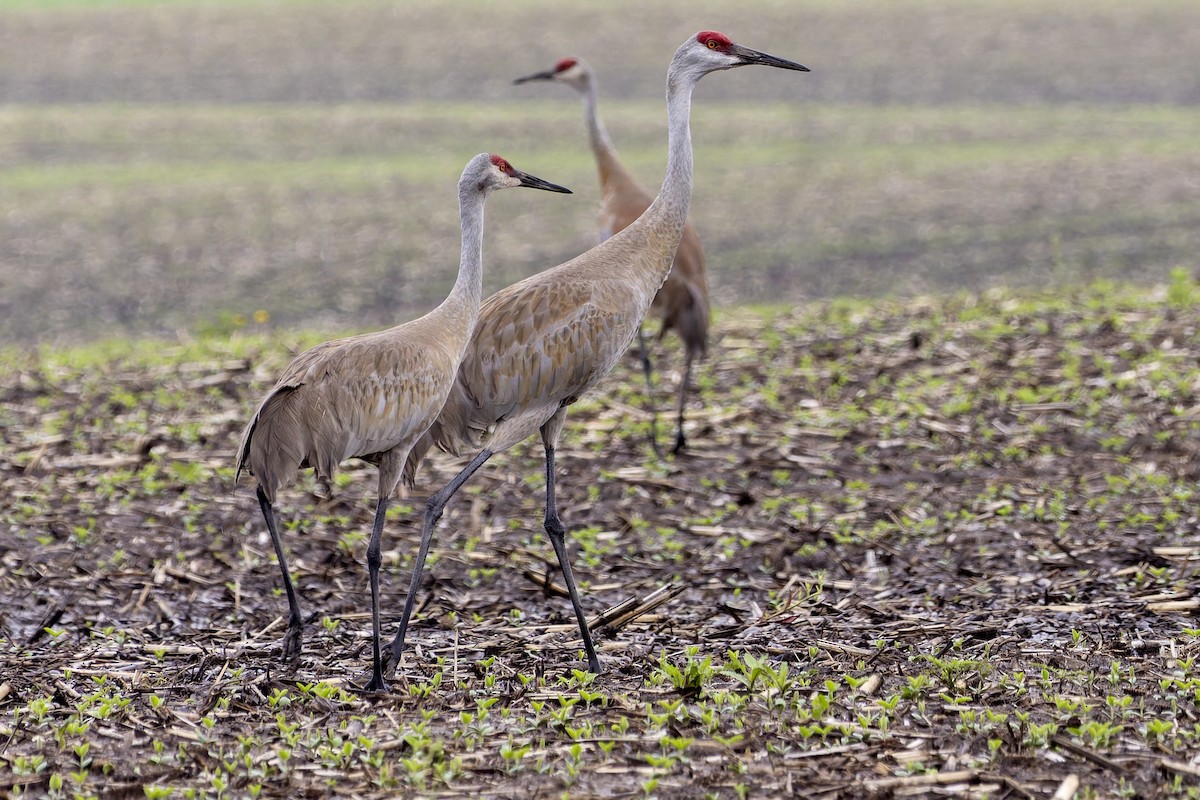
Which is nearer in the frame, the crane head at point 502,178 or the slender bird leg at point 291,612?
the slender bird leg at point 291,612

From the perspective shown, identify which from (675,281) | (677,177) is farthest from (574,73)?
(677,177)

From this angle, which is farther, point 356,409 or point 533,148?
point 533,148

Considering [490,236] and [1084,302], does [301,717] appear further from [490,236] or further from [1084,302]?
[490,236]

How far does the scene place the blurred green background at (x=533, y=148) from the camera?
13234mm

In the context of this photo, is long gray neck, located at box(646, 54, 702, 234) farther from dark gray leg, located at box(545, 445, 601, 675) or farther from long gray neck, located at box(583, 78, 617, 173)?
long gray neck, located at box(583, 78, 617, 173)

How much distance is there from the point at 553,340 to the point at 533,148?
13654 millimetres

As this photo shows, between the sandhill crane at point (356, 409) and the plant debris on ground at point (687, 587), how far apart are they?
0.61m

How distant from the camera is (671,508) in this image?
21.7 ft

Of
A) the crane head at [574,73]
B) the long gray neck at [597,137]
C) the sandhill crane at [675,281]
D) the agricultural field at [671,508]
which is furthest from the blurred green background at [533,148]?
the sandhill crane at [675,281]

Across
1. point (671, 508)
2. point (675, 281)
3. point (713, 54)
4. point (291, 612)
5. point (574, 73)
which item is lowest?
point (671, 508)

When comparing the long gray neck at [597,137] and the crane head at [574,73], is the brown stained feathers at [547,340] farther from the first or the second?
the crane head at [574,73]

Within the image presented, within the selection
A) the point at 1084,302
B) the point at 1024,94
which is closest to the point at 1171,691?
the point at 1084,302

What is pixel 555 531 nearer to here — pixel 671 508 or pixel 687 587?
pixel 687 587

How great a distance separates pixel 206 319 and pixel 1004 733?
9.55m
